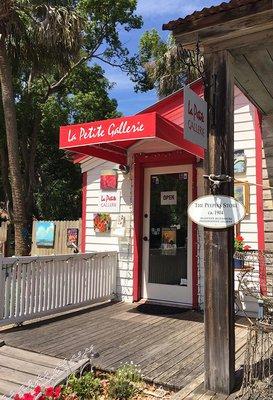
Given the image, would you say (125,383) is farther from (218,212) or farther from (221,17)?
(221,17)

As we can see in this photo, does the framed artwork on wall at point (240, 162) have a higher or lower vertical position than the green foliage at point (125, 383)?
higher

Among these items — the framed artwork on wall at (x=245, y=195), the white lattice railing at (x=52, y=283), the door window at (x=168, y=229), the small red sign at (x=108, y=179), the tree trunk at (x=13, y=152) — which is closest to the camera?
the white lattice railing at (x=52, y=283)

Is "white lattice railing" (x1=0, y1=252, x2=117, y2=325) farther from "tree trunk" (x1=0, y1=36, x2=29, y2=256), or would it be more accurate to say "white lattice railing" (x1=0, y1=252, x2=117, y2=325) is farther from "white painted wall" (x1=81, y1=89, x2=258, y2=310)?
"tree trunk" (x1=0, y1=36, x2=29, y2=256)

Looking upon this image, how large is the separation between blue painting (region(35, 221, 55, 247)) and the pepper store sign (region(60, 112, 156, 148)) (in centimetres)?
354

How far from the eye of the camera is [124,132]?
5.69 metres

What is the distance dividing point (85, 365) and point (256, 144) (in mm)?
4014

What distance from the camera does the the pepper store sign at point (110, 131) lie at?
5448 millimetres

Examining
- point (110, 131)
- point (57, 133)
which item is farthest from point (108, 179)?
point (57, 133)

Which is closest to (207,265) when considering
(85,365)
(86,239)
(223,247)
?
(223,247)

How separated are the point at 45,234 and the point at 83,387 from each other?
6020 mm

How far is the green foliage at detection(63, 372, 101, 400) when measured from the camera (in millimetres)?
3629

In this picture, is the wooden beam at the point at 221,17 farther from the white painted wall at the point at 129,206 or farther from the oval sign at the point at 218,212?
the white painted wall at the point at 129,206

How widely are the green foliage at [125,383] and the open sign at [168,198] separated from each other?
142 inches

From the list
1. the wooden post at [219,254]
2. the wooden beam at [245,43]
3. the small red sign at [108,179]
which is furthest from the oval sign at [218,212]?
the small red sign at [108,179]
